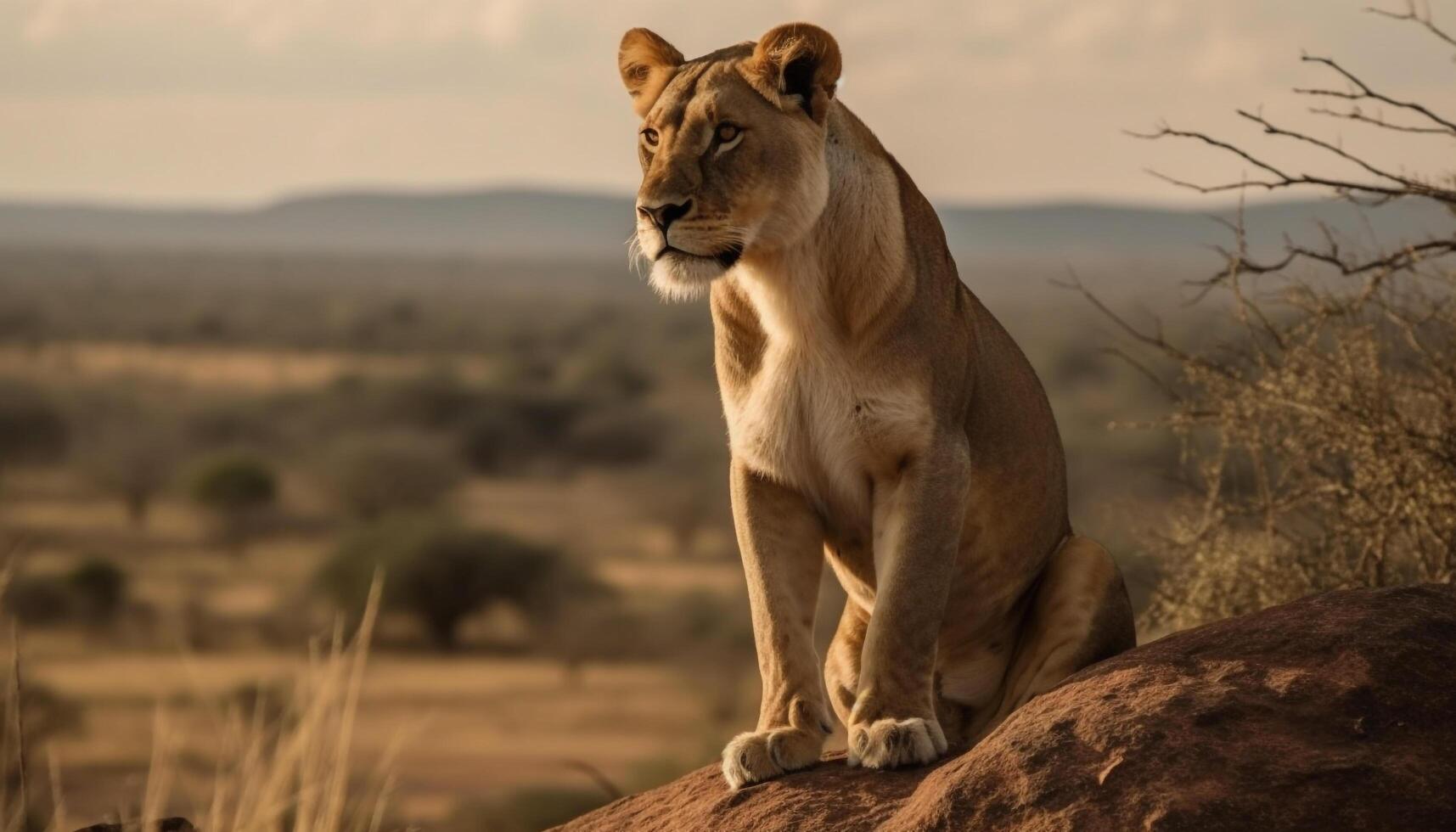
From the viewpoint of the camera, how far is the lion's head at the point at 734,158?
567cm

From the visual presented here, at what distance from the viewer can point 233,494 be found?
3300 centimetres

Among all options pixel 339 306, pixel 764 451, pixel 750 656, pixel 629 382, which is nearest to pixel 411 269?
pixel 339 306

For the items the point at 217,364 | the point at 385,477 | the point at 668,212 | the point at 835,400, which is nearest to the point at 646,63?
the point at 668,212

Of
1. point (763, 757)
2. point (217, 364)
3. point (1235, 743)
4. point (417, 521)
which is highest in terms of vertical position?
point (217, 364)

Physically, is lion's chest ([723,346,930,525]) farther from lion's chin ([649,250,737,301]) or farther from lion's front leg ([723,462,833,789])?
lion's chin ([649,250,737,301])

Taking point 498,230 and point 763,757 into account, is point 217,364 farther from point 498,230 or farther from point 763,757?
point 498,230

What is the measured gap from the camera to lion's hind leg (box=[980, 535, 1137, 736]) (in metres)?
6.16

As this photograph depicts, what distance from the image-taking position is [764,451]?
19.5 feet

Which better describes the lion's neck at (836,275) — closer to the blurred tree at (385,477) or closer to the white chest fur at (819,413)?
the white chest fur at (819,413)

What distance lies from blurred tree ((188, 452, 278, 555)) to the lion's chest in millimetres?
26994

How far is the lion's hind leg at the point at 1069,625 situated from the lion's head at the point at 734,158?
1.38 m

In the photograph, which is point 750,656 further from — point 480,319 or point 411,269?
point 411,269

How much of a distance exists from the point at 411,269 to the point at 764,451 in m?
126

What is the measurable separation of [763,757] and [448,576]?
2100 cm
